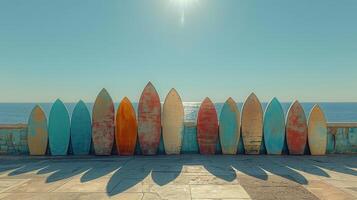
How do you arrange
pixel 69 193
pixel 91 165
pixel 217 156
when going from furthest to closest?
pixel 217 156, pixel 91 165, pixel 69 193

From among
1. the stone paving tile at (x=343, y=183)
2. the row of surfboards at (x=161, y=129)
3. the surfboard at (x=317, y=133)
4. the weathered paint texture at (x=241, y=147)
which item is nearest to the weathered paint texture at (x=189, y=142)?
the row of surfboards at (x=161, y=129)

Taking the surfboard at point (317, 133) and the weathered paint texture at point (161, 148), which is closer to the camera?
the surfboard at point (317, 133)

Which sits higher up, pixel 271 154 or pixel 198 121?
pixel 198 121

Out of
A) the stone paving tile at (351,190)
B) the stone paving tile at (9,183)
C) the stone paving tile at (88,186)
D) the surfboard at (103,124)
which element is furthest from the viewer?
the surfboard at (103,124)

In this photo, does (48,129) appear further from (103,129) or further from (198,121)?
(198,121)

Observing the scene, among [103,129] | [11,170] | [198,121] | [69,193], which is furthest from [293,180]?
[11,170]

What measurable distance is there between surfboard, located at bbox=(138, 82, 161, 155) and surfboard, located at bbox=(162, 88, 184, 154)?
0.63ft

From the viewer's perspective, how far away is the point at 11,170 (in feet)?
19.4

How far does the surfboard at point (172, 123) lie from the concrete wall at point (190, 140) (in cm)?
22

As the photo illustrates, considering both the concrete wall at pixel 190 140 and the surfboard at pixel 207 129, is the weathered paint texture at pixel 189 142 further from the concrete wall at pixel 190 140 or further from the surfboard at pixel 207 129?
the surfboard at pixel 207 129

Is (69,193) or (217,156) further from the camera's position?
(217,156)

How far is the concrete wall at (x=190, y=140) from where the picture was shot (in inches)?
300

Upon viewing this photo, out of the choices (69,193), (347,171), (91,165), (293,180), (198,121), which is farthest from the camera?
(198,121)

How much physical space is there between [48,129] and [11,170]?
1.87m
